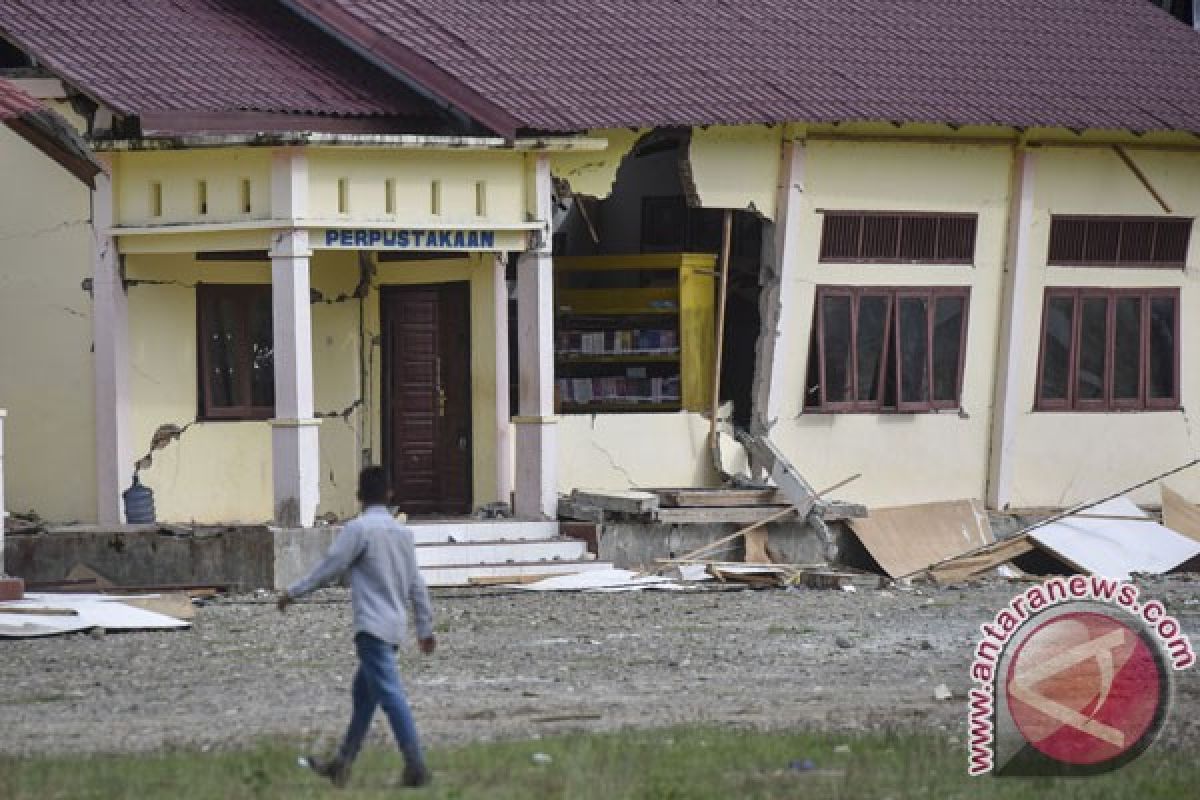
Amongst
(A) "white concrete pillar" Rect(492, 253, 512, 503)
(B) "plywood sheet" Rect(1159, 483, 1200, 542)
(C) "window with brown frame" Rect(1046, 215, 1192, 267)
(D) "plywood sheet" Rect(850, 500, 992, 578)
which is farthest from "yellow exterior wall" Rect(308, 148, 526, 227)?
(B) "plywood sheet" Rect(1159, 483, 1200, 542)

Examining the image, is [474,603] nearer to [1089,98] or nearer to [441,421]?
[441,421]

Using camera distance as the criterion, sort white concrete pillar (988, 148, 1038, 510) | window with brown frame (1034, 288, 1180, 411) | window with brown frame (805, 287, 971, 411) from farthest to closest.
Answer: window with brown frame (1034, 288, 1180, 411) < white concrete pillar (988, 148, 1038, 510) < window with brown frame (805, 287, 971, 411)

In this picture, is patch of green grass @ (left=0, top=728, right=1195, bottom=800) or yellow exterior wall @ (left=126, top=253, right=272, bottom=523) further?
yellow exterior wall @ (left=126, top=253, right=272, bottom=523)

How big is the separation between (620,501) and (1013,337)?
500 cm

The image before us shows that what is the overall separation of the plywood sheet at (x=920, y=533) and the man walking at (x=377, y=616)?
1227 centimetres

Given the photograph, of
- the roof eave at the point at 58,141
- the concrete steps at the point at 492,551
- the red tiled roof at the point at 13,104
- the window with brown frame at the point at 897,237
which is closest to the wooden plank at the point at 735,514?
the concrete steps at the point at 492,551

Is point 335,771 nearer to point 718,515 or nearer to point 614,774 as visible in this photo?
point 614,774

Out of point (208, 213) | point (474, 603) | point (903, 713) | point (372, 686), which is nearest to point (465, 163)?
point (208, 213)

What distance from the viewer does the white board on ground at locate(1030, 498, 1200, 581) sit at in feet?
80.1

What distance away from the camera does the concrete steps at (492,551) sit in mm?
22203

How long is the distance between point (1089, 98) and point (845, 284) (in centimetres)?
298

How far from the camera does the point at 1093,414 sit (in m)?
26.8

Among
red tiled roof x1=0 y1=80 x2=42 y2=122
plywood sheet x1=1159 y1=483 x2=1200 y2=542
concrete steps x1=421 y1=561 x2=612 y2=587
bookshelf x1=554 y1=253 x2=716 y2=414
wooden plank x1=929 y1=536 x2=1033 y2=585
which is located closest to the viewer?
red tiled roof x1=0 y1=80 x2=42 y2=122

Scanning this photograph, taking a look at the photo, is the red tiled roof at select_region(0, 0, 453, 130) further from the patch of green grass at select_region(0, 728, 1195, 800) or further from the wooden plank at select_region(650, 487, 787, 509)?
the patch of green grass at select_region(0, 728, 1195, 800)
